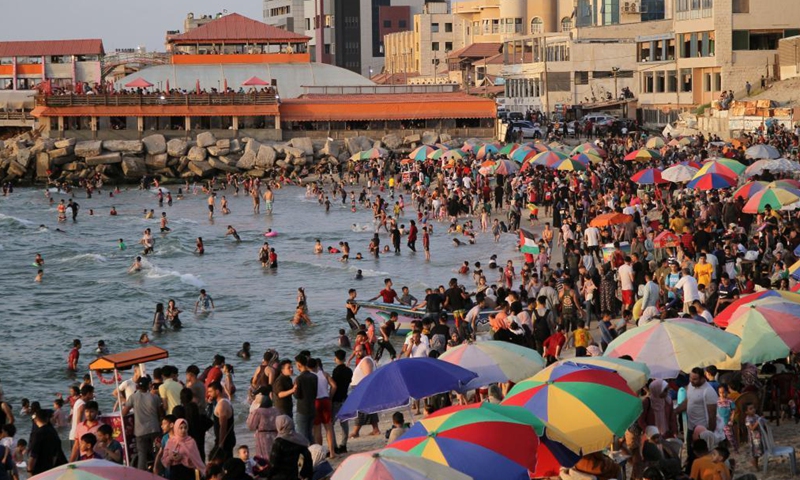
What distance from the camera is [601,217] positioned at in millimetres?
26859

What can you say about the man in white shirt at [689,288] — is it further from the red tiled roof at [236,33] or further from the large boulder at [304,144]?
the red tiled roof at [236,33]

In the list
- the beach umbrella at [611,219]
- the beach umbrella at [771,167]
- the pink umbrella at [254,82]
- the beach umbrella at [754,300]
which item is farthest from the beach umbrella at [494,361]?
the pink umbrella at [254,82]

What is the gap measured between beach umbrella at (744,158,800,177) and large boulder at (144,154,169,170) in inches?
1537

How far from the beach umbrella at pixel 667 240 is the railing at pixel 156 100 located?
4437cm

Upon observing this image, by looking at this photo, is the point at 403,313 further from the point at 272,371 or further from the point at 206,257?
the point at 206,257

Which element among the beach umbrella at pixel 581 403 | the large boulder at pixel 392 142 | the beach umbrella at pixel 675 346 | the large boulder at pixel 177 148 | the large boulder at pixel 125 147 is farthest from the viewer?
the large boulder at pixel 392 142

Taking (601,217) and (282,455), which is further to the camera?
(601,217)

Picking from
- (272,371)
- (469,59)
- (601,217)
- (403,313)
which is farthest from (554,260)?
(469,59)

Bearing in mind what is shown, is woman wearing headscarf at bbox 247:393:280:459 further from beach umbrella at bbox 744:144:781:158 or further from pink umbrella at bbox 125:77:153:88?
pink umbrella at bbox 125:77:153:88

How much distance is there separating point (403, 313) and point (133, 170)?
42019mm

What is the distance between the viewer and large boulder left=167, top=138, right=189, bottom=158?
63.2 m

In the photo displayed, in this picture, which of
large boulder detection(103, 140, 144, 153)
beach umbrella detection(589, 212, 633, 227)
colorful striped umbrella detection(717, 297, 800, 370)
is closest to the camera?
colorful striped umbrella detection(717, 297, 800, 370)

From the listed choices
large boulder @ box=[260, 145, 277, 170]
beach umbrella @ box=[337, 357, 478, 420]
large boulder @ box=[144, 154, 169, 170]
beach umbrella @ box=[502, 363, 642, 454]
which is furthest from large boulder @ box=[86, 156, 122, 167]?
beach umbrella @ box=[502, 363, 642, 454]

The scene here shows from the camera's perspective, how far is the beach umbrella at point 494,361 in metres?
13.2
